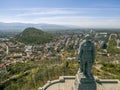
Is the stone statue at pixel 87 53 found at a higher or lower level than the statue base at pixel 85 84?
higher

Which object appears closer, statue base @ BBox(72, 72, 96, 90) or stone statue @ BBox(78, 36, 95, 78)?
stone statue @ BBox(78, 36, 95, 78)

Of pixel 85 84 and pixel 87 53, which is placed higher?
pixel 87 53

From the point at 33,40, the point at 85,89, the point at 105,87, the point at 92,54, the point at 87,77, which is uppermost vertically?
the point at 92,54

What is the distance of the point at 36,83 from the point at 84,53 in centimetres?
1094

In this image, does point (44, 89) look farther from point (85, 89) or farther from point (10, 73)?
point (10, 73)

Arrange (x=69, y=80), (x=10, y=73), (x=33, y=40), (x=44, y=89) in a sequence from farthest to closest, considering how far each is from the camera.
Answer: (x=33, y=40)
(x=10, y=73)
(x=69, y=80)
(x=44, y=89)

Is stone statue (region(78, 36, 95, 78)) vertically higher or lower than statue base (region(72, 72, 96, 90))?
higher

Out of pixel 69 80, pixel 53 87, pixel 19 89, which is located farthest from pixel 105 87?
pixel 19 89

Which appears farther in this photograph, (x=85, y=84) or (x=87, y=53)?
(x=85, y=84)

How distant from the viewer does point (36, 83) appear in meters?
20.7

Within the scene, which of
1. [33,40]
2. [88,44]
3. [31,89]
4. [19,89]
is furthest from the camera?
[33,40]

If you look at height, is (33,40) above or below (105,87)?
below

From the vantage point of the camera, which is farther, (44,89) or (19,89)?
(19,89)

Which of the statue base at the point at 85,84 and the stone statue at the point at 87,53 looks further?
the statue base at the point at 85,84
